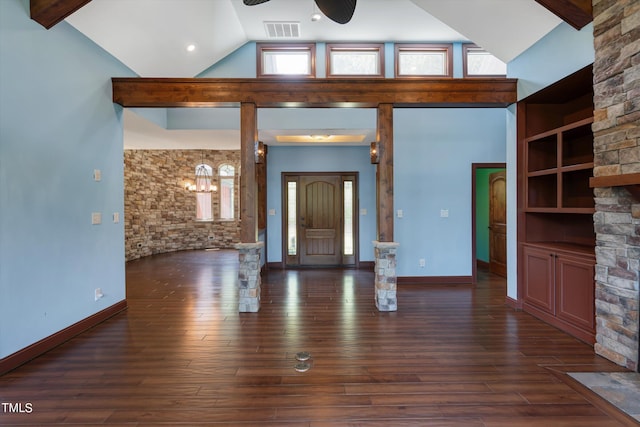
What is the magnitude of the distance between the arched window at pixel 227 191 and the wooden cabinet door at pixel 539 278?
26.5 feet

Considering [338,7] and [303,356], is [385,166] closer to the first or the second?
[338,7]

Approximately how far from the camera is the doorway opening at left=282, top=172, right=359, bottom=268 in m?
6.62

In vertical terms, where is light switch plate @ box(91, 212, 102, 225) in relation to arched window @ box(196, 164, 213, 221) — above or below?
below

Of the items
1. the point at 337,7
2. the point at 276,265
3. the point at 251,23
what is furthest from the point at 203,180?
the point at 337,7

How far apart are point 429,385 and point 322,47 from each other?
511cm

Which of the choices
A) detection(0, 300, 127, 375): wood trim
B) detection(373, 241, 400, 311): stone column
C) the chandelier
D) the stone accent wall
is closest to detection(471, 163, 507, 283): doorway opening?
detection(373, 241, 400, 311): stone column

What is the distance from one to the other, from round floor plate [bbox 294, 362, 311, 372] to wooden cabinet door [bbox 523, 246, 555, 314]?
2.69m

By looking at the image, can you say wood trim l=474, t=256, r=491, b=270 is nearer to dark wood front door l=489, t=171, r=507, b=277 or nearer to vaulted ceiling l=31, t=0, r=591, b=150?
dark wood front door l=489, t=171, r=507, b=277

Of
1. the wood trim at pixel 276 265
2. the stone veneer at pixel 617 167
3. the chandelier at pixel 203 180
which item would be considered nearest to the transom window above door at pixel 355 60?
the stone veneer at pixel 617 167

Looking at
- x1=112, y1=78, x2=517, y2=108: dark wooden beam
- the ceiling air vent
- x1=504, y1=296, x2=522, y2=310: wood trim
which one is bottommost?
x1=504, y1=296, x2=522, y2=310: wood trim

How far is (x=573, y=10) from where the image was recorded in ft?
9.00

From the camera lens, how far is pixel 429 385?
2.21 metres

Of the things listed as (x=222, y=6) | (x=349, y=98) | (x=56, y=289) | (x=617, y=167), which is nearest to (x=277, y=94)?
(x=349, y=98)

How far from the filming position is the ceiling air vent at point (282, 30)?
484 cm
